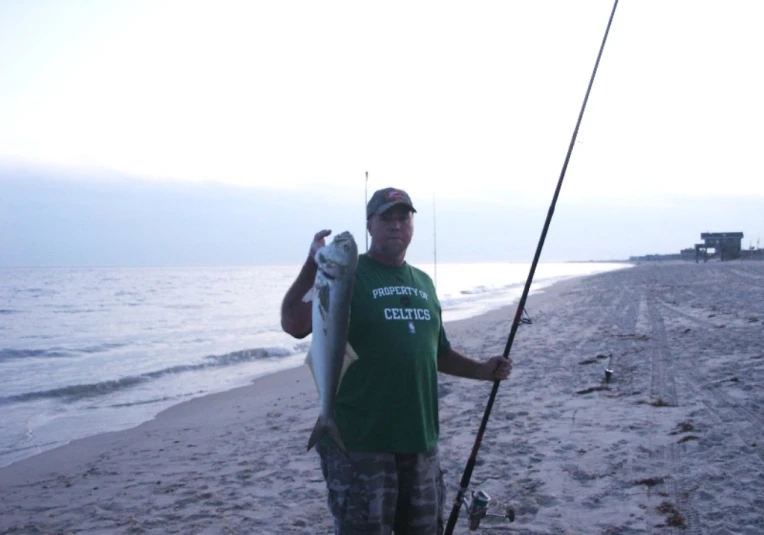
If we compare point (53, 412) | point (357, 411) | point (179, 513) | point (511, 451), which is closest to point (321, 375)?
point (357, 411)

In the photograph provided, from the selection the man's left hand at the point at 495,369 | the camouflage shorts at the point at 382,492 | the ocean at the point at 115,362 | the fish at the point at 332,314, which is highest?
the fish at the point at 332,314

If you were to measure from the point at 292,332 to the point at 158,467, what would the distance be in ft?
14.9

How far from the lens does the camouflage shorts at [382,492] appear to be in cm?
268

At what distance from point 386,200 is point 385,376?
0.85 meters

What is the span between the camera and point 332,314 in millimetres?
2693

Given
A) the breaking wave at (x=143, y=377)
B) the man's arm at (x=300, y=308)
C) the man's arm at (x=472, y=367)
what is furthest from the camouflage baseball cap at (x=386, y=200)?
the breaking wave at (x=143, y=377)

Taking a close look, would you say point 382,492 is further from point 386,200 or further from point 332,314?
point 386,200

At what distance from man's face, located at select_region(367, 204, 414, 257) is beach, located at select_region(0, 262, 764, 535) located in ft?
7.35

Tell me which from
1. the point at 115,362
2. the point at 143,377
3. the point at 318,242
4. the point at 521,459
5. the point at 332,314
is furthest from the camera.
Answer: the point at 115,362

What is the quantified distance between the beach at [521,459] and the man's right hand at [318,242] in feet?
8.00

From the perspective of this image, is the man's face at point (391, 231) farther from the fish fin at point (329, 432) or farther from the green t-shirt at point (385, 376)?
the fish fin at point (329, 432)

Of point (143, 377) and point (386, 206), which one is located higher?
point (386, 206)

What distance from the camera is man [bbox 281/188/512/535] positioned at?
2707mm

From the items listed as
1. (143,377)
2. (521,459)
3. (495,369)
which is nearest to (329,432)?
(495,369)
